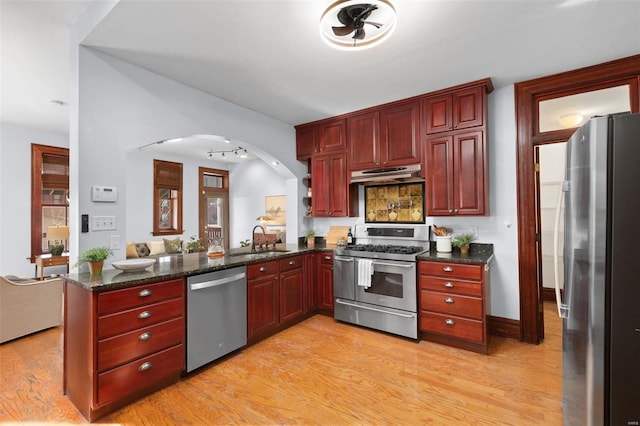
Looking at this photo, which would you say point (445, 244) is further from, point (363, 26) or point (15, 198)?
point (15, 198)

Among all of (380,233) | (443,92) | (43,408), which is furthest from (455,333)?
(43,408)

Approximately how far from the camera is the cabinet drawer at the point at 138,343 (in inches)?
79.4

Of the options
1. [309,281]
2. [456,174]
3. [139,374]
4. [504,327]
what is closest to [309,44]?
[456,174]

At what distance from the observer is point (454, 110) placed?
3.28m

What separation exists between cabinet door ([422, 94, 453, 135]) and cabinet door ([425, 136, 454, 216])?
0.12 metres

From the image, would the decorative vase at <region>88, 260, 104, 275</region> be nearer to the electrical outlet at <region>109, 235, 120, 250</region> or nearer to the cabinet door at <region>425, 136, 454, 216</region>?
the electrical outlet at <region>109, 235, 120, 250</region>

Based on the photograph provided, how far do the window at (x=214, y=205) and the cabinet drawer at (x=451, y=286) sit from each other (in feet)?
19.0

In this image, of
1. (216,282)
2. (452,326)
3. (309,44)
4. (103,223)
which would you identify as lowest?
(452,326)

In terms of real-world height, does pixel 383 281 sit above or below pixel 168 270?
below

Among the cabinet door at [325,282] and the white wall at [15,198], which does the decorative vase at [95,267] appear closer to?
the cabinet door at [325,282]

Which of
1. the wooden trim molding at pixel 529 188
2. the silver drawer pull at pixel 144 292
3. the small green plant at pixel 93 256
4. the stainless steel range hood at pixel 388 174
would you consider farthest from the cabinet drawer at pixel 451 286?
the small green plant at pixel 93 256

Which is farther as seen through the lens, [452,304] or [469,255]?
[469,255]

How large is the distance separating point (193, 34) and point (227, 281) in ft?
6.73

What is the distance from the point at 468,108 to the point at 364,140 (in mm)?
1257
